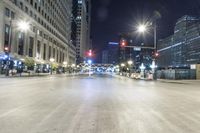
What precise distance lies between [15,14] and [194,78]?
42688mm

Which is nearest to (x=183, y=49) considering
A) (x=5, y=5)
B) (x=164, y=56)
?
(x=164, y=56)

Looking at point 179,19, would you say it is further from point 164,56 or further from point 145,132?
point 145,132

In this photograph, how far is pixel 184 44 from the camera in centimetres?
14788

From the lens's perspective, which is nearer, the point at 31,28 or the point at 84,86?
the point at 84,86

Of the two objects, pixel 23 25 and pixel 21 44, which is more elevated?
pixel 23 25

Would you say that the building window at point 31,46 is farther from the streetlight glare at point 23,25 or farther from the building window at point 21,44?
the streetlight glare at point 23,25

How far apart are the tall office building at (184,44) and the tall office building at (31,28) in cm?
6080

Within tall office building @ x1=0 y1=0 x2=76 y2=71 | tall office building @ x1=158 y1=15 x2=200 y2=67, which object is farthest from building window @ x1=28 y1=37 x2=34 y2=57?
tall office building @ x1=158 y1=15 x2=200 y2=67

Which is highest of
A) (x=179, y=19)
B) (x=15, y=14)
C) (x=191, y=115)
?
(x=179, y=19)

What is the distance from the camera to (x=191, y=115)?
10219 millimetres

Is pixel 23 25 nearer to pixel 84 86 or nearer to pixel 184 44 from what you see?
pixel 84 86

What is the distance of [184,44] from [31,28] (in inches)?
3506

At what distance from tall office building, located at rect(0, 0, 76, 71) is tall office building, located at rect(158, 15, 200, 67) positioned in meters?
60.8

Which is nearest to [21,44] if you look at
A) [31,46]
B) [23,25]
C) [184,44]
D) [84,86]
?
[31,46]
